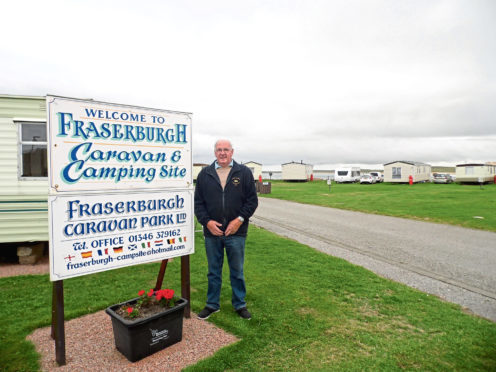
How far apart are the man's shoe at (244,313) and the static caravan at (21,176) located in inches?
194

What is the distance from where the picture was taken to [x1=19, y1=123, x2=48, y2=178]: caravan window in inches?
267

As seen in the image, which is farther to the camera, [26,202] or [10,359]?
[26,202]

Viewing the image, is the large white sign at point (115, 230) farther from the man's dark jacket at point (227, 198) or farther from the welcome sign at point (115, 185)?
the man's dark jacket at point (227, 198)

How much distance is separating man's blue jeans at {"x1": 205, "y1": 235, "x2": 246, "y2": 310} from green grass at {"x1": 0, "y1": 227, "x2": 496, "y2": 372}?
23 centimetres

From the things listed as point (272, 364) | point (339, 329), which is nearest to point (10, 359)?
point (272, 364)

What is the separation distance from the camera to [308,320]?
4.00 metres

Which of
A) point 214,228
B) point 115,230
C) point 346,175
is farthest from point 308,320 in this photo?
point 346,175

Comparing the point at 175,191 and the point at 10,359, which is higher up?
the point at 175,191

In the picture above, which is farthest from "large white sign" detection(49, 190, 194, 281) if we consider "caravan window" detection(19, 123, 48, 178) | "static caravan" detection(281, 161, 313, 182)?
"static caravan" detection(281, 161, 313, 182)

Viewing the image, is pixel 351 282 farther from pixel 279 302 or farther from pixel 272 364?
pixel 272 364

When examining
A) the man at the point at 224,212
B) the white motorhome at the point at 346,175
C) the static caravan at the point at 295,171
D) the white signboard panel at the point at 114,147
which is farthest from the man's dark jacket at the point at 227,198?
the static caravan at the point at 295,171

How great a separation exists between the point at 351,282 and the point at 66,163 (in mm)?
4641

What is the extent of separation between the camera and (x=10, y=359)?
3145mm

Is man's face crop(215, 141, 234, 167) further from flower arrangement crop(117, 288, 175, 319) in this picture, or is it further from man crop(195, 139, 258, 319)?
flower arrangement crop(117, 288, 175, 319)
